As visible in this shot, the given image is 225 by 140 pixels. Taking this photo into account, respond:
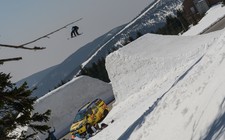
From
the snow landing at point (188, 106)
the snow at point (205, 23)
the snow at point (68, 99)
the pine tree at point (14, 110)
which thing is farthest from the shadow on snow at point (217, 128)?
the snow at point (205, 23)

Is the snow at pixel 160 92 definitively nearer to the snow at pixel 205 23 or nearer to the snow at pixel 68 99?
the snow at pixel 68 99

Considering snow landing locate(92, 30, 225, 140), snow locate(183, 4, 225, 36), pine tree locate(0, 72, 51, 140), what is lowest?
snow locate(183, 4, 225, 36)

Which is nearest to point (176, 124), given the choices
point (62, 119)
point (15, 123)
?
point (15, 123)

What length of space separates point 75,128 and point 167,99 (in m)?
13.5

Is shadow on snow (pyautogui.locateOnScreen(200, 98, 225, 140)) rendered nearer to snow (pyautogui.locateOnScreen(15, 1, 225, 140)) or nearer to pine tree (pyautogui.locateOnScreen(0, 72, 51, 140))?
snow (pyautogui.locateOnScreen(15, 1, 225, 140))

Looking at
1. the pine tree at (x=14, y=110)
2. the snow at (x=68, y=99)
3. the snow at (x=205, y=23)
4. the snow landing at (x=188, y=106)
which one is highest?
the pine tree at (x=14, y=110)

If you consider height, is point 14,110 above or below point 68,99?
above

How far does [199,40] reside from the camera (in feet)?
92.2

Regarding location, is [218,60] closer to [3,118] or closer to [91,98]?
[3,118]

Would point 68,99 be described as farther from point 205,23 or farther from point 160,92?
point 205,23

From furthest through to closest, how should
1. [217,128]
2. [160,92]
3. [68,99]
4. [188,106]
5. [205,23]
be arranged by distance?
[205,23] → [68,99] → [160,92] → [188,106] → [217,128]

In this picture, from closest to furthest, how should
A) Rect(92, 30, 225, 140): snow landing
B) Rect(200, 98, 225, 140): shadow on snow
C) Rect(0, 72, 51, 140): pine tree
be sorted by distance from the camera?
Rect(200, 98, 225, 140): shadow on snow
Rect(92, 30, 225, 140): snow landing
Rect(0, 72, 51, 140): pine tree

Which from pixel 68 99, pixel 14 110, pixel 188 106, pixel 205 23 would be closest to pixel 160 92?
pixel 188 106

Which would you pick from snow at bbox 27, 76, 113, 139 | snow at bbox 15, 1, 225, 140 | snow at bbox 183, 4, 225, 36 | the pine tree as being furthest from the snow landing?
snow at bbox 183, 4, 225, 36
